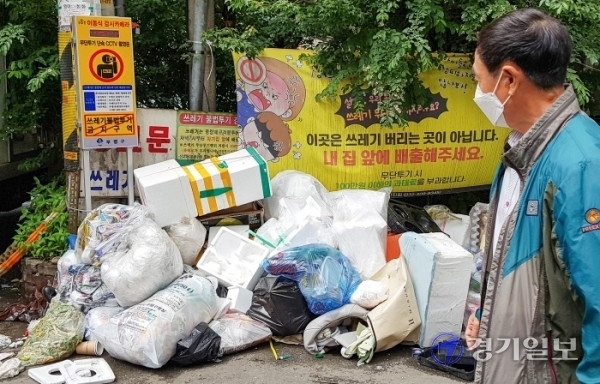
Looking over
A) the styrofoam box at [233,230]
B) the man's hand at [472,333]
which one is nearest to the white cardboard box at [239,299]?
the styrofoam box at [233,230]

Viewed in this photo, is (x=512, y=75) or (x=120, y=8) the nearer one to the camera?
(x=512, y=75)

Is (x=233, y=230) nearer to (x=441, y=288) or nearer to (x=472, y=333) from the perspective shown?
(x=441, y=288)

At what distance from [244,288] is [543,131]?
3473mm

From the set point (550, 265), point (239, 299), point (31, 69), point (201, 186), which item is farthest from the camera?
point (31, 69)

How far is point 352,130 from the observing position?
6.13 m

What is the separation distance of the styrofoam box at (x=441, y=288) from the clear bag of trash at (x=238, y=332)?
116 centimetres

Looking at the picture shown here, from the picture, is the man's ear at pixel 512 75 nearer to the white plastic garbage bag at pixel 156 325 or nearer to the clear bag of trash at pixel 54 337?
the white plastic garbage bag at pixel 156 325

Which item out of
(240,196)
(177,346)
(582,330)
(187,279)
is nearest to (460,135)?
(240,196)

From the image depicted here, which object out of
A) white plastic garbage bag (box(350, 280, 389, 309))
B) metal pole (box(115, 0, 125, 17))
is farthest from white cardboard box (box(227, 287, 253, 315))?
metal pole (box(115, 0, 125, 17))

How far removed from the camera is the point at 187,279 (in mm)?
4793

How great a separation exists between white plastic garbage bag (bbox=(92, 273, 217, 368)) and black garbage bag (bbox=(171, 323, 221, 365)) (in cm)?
5

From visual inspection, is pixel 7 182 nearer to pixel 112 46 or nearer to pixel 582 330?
pixel 112 46

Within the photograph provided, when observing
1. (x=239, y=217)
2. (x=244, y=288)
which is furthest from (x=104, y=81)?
(x=244, y=288)

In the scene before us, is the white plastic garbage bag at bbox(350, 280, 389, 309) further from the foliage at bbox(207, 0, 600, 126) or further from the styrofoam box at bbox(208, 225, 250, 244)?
the foliage at bbox(207, 0, 600, 126)
